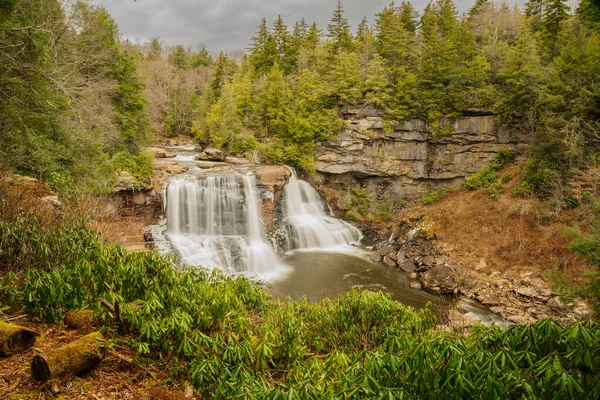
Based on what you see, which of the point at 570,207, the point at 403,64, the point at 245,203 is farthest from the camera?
the point at 403,64

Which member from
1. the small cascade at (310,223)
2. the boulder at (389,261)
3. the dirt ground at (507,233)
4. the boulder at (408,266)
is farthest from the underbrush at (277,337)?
the small cascade at (310,223)

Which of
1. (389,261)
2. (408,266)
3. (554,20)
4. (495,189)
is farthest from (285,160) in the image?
(554,20)

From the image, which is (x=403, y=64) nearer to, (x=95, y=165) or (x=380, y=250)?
(x=380, y=250)

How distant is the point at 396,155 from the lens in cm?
2606

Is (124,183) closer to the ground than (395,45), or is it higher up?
closer to the ground

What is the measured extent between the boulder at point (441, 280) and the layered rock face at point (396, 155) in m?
9.77

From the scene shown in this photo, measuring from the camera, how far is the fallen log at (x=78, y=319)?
17.2 feet

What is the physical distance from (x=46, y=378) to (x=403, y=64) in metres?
30.1

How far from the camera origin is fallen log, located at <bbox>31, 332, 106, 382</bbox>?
13.1ft

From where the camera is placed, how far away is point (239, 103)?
1193 inches

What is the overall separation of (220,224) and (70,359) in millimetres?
15671

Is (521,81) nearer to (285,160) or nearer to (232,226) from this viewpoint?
(285,160)

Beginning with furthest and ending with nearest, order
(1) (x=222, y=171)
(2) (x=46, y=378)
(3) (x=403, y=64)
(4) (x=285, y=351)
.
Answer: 1. (3) (x=403, y=64)
2. (1) (x=222, y=171)
3. (4) (x=285, y=351)
4. (2) (x=46, y=378)

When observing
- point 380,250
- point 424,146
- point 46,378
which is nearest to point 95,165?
point 46,378
